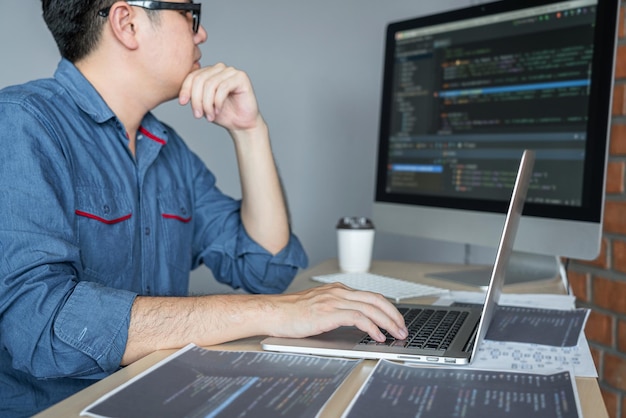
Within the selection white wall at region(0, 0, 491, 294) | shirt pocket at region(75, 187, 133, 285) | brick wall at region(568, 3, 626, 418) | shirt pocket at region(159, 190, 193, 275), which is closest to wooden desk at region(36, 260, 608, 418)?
shirt pocket at region(75, 187, 133, 285)

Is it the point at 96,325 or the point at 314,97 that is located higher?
the point at 314,97

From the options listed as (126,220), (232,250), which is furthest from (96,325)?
(232,250)

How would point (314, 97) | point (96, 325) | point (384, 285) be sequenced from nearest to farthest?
point (96, 325), point (384, 285), point (314, 97)

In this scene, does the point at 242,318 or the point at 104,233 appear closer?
the point at 242,318

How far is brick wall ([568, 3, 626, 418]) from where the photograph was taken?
163cm

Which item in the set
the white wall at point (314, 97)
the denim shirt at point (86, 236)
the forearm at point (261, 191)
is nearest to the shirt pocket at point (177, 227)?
the denim shirt at point (86, 236)

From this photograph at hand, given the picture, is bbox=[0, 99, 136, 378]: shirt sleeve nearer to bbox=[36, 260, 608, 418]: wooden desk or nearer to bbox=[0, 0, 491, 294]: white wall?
bbox=[36, 260, 608, 418]: wooden desk

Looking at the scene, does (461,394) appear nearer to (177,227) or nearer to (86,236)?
(86,236)

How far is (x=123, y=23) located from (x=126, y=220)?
0.37m

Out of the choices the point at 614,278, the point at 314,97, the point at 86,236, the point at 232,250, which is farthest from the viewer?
the point at 314,97

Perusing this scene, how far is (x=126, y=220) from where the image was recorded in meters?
1.25

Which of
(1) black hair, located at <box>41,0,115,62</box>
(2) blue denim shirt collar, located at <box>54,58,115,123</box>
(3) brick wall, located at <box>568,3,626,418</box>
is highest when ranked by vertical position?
(1) black hair, located at <box>41,0,115,62</box>

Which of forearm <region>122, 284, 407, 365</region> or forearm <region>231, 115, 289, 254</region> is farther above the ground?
forearm <region>231, 115, 289, 254</region>

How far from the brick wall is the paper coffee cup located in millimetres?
581
